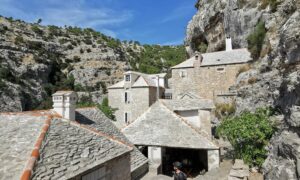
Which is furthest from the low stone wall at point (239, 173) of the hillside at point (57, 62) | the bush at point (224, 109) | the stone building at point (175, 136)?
the hillside at point (57, 62)

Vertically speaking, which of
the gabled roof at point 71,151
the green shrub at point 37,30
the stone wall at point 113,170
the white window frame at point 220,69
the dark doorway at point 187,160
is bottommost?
the dark doorway at point 187,160

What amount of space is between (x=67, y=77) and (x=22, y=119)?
54.5 metres

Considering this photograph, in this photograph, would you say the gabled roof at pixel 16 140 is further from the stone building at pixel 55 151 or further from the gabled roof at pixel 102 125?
the gabled roof at pixel 102 125

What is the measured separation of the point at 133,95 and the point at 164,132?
758 inches

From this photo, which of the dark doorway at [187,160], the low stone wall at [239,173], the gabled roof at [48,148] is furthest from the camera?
the dark doorway at [187,160]

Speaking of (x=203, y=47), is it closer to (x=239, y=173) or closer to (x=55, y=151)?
(x=239, y=173)

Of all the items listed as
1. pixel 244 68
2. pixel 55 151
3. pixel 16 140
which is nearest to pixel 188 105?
pixel 55 151

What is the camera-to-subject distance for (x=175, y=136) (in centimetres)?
1697

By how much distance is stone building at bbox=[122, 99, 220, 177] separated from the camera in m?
16.2

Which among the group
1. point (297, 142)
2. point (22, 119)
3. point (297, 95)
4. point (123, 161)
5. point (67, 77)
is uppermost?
point (67, 77)

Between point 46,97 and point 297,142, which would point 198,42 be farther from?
point 297,142

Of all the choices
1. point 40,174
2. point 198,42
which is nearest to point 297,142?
point 40,174

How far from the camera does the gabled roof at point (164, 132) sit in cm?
1631

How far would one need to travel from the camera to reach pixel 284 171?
A: 902 centimetres
